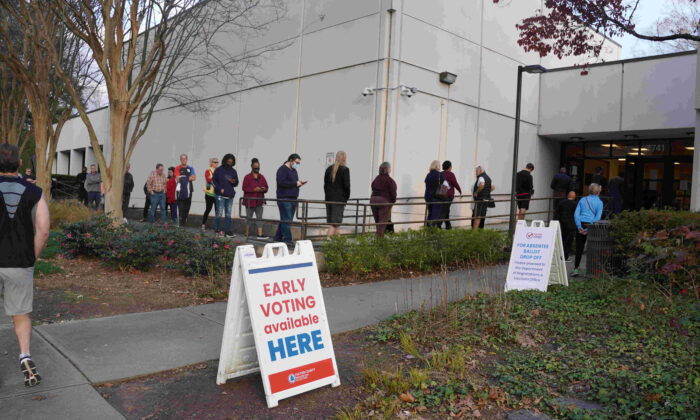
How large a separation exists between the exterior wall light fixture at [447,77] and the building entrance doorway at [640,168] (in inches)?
232

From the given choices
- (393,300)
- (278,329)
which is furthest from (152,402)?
(393,300)

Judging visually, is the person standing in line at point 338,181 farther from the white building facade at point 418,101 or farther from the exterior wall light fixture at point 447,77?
the exterior wall light fixture at point 447,77

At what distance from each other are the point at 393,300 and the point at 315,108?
29.3ft

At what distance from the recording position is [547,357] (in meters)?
4.90

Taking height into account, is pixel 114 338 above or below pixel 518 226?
below

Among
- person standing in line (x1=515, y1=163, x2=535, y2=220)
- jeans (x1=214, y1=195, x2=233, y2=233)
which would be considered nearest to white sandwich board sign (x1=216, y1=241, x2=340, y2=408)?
jeans (x1=214, y1=195, x2=233, y2=233)

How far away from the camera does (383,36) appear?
13578mm

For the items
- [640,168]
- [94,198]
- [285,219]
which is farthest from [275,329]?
[640,168]

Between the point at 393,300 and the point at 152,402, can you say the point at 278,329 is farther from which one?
the point at 393,300

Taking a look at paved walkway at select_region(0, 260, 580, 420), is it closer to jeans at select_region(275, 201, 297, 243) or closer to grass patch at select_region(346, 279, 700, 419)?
grass patch at select_region(346, 279, 700, 419)

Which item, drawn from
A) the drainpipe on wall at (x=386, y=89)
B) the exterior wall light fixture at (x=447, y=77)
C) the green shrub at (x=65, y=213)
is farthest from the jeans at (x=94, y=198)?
the exterior wall light fixture at (x=447, y=77)

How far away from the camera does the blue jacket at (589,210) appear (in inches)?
380

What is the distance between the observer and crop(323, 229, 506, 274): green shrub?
29.5ft

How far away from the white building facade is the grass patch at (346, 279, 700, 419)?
7682mm
